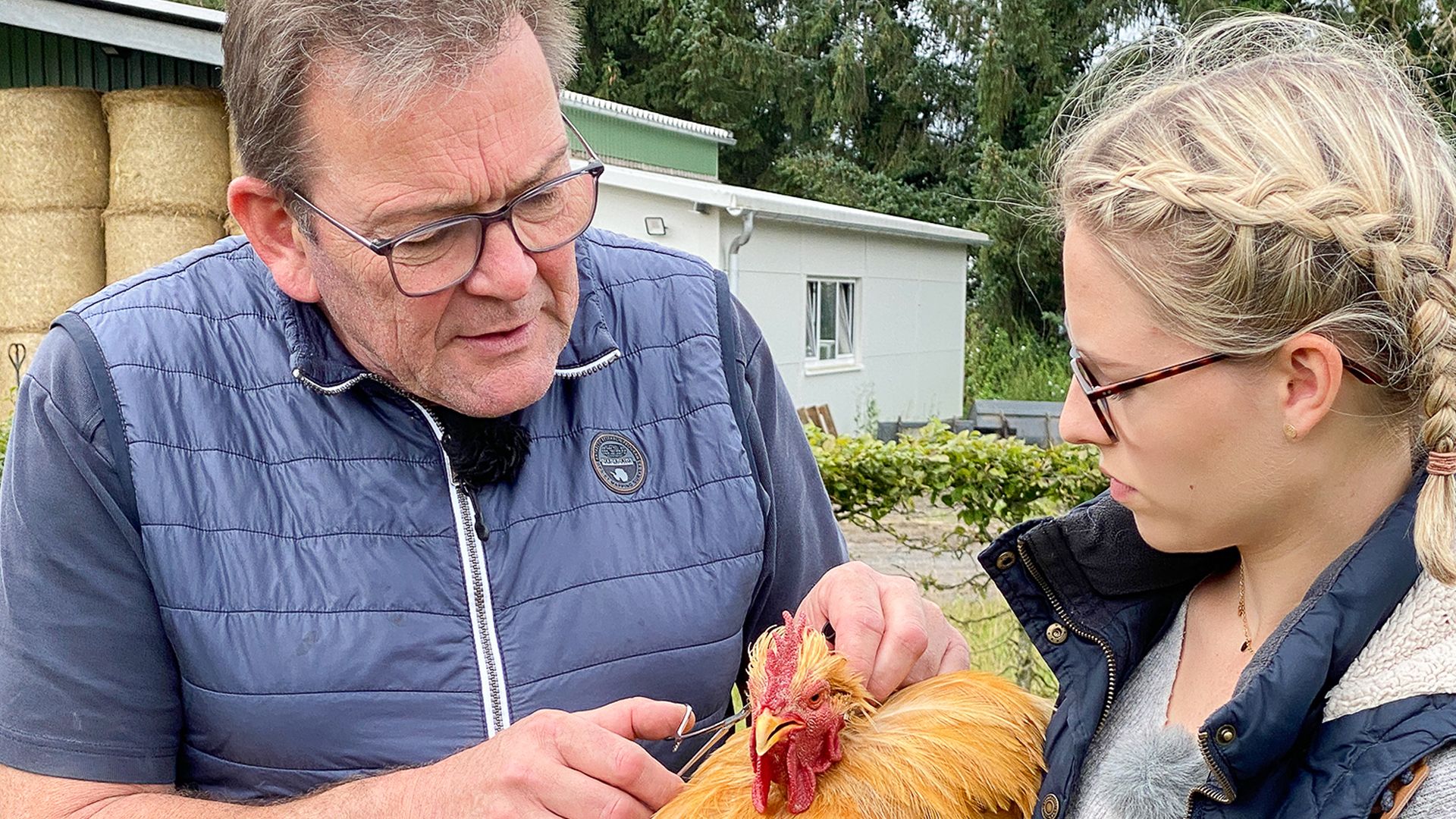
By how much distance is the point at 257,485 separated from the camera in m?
2.08

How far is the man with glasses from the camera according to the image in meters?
1.95

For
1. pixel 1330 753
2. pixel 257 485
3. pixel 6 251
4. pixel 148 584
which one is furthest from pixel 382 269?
pixel 6 251

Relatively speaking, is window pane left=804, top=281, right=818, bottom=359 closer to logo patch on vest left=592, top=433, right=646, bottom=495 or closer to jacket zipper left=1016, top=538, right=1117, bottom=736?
logo patch on vest left=592, top=433, right=646, bottom=495

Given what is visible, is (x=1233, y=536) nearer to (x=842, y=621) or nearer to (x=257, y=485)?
(x=842, y=621)

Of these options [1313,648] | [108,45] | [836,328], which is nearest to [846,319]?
[836,328]

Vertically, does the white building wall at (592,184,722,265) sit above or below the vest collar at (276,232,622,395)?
above

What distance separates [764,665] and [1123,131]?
94cm

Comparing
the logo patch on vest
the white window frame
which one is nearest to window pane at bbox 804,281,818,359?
the white window frame

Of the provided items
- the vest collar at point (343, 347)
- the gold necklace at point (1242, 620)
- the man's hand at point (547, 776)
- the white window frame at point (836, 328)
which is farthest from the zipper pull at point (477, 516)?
the white window frame at point (836, 328)

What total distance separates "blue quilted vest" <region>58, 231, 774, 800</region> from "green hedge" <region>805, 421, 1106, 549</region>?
11.7ft

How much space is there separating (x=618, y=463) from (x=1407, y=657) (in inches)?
50.7

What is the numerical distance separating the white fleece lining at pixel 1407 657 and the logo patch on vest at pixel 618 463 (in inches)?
46.5

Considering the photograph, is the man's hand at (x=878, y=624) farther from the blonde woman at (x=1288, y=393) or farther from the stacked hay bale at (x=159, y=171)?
the stacked hay bale at (x=159, y=171)

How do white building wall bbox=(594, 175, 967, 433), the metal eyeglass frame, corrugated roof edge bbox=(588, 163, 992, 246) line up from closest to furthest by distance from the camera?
the metal eyeglass frame → corrugated roof edge bbox=(588, 163, 992, 246) → white building wall bbox=(594, 175, 967, 433)
